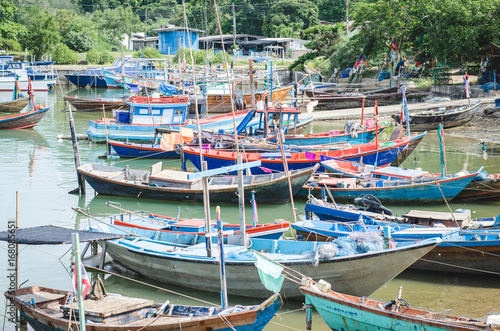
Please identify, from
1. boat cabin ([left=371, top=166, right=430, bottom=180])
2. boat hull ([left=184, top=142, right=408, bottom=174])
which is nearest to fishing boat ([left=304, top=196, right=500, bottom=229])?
boat cabin ([left=371, top=166, right=430, bottom=180])

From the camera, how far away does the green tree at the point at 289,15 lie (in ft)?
233

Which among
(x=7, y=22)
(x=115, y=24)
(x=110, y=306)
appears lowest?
(x=110, y=306)

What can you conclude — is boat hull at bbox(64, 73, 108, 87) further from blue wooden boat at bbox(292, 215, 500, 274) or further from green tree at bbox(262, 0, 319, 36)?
blue wooden boat at bbox(292, 215, 500, 274)

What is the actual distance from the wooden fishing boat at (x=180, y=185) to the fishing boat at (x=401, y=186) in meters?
1.18

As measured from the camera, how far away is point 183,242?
13227mm

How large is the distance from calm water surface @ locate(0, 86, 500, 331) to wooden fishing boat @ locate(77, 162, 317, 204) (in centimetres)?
36

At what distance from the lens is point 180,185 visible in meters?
19.3

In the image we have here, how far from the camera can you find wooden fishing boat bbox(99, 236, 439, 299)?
1080 centimetres

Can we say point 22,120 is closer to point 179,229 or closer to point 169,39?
point 179,229

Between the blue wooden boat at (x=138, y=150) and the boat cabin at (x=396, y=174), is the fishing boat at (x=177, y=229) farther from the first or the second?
the blue wooden boat at (x=138, y=150)

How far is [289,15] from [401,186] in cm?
5833

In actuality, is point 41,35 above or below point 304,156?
above

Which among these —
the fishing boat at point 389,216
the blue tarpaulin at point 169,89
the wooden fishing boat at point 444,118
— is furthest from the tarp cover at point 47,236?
the blue tarpaulin at point 169,89

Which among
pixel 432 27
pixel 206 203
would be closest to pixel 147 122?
pixel 432 27
